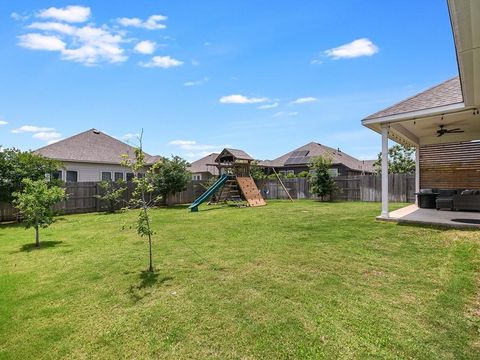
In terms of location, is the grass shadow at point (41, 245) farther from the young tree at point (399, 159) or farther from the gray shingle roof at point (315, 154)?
the young tree at point (399, 159)

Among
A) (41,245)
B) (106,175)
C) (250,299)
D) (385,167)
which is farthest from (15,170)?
(385,167)

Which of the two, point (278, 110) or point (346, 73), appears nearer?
point (346, 73)

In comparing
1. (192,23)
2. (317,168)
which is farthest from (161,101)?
(317,168)

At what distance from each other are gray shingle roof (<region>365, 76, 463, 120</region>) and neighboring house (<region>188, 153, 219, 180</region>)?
2576 cm

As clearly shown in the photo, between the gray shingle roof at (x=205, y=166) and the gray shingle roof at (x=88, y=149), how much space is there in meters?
12.4

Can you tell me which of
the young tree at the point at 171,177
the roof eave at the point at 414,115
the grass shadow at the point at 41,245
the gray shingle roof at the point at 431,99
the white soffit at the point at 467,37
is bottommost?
the grass shadow at the point at 41,245

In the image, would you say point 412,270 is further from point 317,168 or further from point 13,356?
point 317,168

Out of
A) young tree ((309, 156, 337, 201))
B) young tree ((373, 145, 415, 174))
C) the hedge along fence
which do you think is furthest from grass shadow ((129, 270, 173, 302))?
young tree ((373, 145, 415, 174))

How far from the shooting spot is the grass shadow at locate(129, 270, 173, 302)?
3978 millimetres

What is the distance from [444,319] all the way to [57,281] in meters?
5.13

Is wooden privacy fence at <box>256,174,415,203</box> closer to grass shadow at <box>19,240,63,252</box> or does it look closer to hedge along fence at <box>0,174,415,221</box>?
hedge along fence at <box>0,174,415,221</box>

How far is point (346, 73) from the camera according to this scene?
42.6ft

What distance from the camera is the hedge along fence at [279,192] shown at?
15273 mm

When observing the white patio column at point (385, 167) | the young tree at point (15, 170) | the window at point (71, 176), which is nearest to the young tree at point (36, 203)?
the young tree at point (15, 170)
